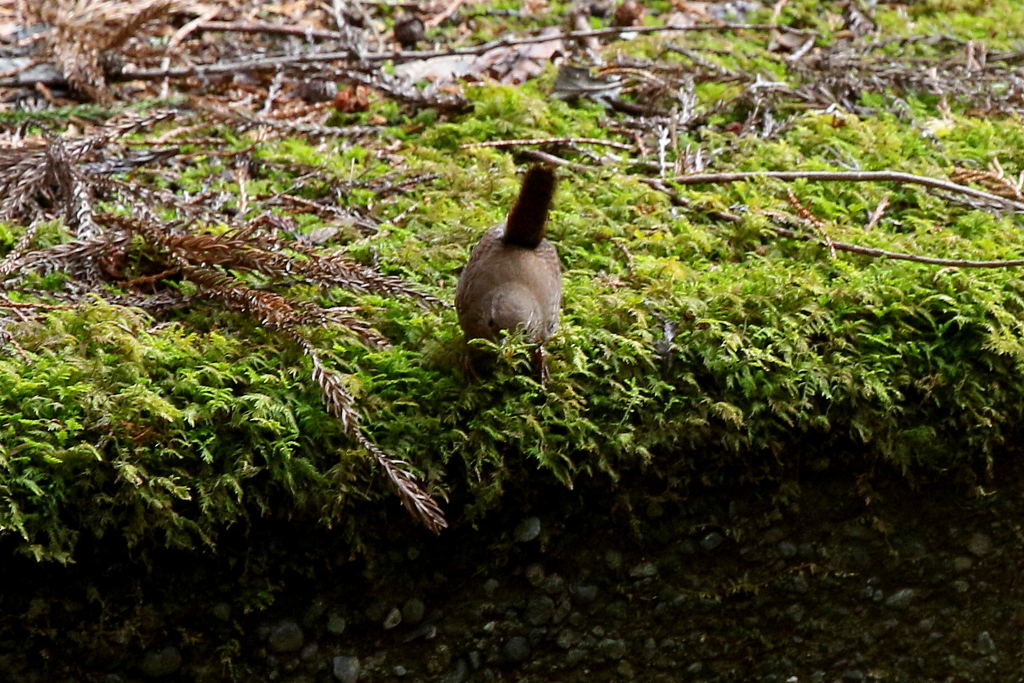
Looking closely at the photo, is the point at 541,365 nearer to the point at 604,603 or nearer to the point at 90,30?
the point at 604,603

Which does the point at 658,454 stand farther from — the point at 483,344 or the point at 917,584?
the point at 917,584

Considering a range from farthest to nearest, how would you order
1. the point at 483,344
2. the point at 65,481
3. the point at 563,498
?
the point at 563,498 < the point at 483,344 < the point at 65,481

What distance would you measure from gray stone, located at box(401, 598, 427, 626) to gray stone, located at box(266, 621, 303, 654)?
201 mm

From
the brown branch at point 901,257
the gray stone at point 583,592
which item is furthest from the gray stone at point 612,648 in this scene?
the brown branch at point 901,257

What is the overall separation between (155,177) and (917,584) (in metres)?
2.36

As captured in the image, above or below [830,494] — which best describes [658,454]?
above

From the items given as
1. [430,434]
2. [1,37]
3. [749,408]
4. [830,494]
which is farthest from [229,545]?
[1,37]

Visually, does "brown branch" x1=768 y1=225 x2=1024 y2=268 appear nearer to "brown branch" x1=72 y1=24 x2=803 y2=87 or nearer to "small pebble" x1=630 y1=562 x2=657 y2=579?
"small pebble" x1=630 y1=562 x2=657 y2=579

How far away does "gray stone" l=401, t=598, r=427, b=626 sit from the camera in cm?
191

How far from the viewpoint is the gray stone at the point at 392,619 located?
190cm

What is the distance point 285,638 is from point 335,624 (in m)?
0.10

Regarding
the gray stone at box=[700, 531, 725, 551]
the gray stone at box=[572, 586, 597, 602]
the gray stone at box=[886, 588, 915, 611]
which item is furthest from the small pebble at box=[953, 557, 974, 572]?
the gray stone at box=[572, 586, 597, 602]

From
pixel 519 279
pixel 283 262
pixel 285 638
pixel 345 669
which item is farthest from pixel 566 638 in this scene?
pixel 283 262

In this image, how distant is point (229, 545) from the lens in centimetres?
181
